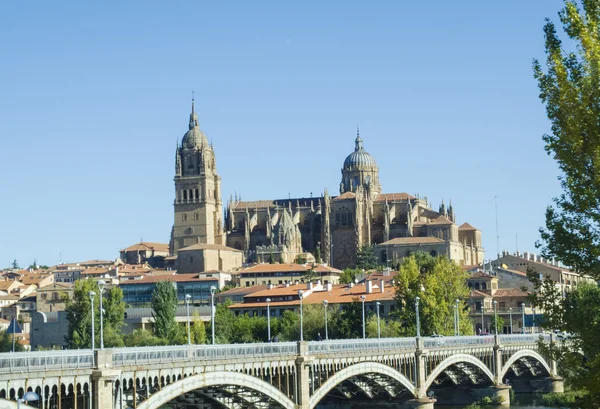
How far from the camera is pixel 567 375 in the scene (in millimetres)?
31250

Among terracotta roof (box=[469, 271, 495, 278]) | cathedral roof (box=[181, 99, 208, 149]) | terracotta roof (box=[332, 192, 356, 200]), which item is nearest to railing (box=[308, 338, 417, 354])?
terracotta roof (box=[469, 271, 495, 278])

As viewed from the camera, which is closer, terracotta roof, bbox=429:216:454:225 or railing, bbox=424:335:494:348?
railing, bbox=424:335:494:348

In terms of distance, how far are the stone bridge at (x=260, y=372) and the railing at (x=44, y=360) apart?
0.10 feet

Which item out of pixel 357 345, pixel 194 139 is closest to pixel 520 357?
pixel 357 345

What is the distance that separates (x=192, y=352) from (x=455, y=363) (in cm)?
3413

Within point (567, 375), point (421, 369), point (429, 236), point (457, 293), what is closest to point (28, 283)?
point (429, 236)

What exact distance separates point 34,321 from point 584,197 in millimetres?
94420

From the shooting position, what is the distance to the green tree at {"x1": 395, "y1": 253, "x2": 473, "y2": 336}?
91.1 metres

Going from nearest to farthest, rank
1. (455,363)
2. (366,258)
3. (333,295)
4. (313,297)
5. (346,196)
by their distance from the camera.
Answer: (455,363) → (313,297) → (333,295) → (366,258) → (346,196)

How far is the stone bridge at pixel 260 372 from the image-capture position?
35906mm

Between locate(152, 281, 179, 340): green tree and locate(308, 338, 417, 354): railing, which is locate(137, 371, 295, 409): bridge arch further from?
locate(152, 281, 179, 340): green tree

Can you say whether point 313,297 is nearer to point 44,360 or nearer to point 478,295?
point 478,295

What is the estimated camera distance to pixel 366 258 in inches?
6924

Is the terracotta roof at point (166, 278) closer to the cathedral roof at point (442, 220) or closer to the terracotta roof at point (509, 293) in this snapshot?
the terracotta roof at point (509, 293)
